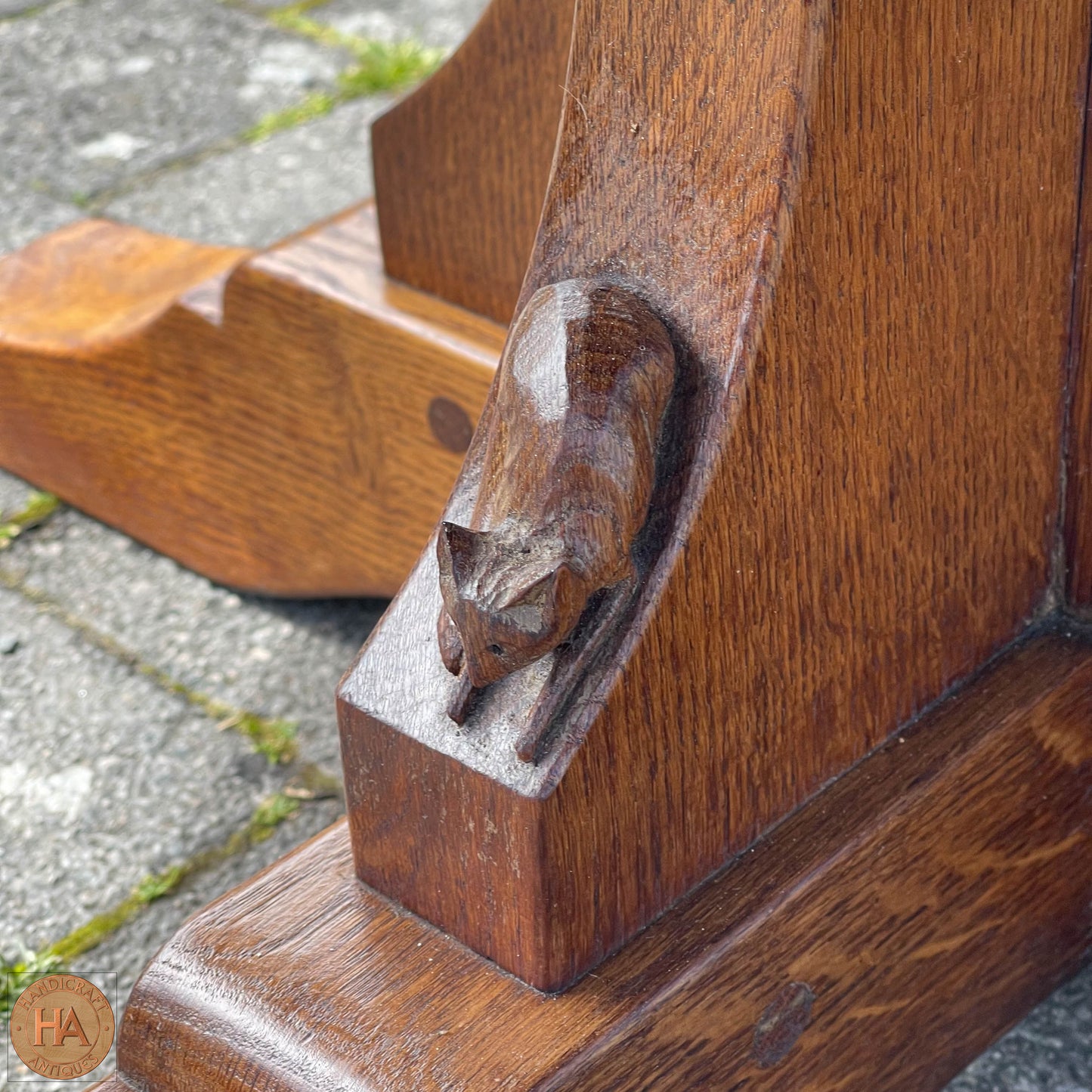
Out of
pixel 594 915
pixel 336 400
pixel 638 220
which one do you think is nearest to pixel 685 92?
pixel 638 220

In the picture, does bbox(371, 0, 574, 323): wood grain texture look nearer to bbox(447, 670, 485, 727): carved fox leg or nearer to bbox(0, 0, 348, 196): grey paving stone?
bbox(447, 670, 485, 727): carved fox leg

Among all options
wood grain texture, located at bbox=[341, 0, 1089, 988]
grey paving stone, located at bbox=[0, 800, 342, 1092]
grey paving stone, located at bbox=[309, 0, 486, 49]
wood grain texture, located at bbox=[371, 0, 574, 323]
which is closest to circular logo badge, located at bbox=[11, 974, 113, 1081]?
grey paving stone, located at bbox=[0, 800, 342, 1092]

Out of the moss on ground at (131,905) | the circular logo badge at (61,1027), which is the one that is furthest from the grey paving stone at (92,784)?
the circular logo badge at (61,1027)

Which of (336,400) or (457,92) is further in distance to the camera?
(336,400)

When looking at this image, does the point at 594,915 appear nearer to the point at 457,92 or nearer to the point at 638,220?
the point at 638,220

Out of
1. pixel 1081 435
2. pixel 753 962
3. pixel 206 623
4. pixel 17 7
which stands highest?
pixel 1081 435

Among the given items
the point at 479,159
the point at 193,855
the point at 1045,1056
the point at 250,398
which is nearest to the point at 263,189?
the point at 250,398

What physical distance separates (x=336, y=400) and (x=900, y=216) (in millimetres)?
525

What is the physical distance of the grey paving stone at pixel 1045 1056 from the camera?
784 millimetres

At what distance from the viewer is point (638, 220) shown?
592mm

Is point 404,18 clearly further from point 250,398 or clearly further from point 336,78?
point 250,398

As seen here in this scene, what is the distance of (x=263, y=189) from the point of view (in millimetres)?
1711

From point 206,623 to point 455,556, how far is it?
0.68 meters

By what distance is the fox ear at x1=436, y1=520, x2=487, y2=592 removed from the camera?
0.52 metres
